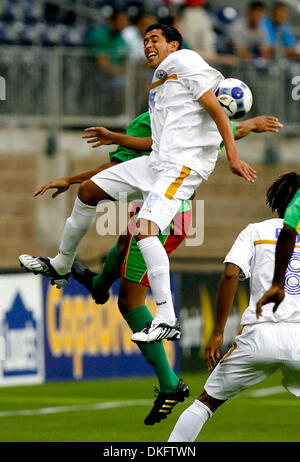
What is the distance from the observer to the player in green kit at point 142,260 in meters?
9.29

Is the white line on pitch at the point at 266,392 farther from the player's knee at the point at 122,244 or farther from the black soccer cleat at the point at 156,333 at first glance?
the black soccer cleat at the point at 156,333

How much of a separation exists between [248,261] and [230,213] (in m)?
12.0

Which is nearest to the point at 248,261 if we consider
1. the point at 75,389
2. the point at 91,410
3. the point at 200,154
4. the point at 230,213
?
the point at 200,154

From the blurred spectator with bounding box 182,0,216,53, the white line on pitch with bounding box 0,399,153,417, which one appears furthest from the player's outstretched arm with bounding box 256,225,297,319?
the blurred spectator with bounding box 182,0,216,53

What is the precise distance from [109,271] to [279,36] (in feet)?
35.9

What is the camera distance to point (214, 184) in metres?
20.5

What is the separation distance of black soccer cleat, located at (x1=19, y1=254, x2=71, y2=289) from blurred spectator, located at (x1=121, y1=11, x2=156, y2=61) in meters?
9.21

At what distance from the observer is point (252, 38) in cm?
1991

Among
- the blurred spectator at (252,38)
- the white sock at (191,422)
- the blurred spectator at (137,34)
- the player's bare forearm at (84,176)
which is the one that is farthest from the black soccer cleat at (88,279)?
the blurred spectator at (252,38)

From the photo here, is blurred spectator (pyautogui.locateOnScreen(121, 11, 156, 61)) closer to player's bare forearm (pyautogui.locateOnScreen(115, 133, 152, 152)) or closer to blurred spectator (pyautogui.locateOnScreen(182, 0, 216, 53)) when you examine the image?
blurred spectator (pyautogui.locateOnScreen(182, 0, 216, 53))

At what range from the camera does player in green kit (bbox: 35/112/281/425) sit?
929 centimetres

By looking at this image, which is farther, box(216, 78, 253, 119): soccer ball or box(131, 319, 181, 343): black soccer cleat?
box(216, 78, 253, 119): soccer ball
